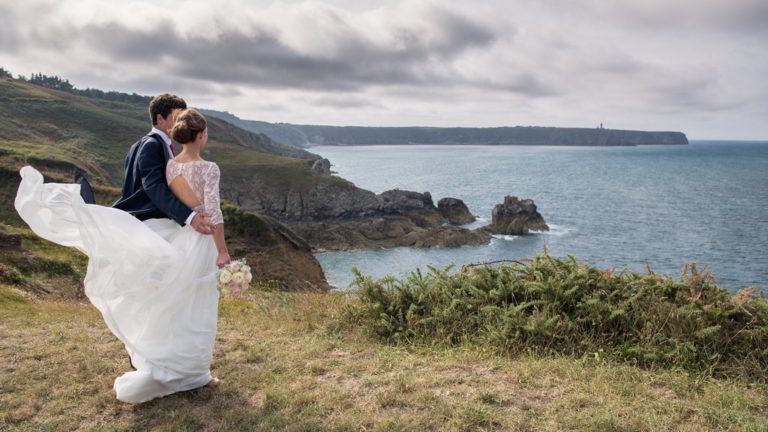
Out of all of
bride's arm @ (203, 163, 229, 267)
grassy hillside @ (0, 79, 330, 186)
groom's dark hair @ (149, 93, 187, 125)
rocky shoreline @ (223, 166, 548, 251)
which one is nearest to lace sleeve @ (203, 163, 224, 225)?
bride's arm @ (203, 163, 229, 267)

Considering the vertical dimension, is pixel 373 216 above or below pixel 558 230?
below

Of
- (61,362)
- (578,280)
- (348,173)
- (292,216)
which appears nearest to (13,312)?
(61,362)

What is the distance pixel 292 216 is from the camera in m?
86.3

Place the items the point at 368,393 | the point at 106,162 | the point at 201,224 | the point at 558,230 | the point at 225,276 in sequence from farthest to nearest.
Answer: the point at 106,162 → the point at 558,230 → the point at 368,393 → the point at 225,276 → the point at 201,224

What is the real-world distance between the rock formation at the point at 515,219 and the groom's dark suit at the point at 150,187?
235 ft

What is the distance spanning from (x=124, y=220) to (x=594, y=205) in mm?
102243

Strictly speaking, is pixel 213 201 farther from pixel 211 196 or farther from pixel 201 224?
pixel 201 224

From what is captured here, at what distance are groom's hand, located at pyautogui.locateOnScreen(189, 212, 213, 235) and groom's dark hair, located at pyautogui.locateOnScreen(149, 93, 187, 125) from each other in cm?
113

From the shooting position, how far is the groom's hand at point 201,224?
5449 millimetres

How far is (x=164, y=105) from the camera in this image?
5695mm

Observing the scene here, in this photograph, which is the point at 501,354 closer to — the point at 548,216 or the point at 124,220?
the point at 124,220

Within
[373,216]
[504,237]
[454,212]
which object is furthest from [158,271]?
[454,212]

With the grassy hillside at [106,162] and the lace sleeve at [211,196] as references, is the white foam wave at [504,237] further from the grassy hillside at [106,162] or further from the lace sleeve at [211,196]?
the lace sleeve at [211,196]

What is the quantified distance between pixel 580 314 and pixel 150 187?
5.35 meters
